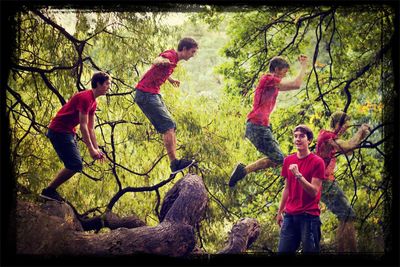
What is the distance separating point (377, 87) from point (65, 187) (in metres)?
2.90

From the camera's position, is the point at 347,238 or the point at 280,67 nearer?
the point at 347,238

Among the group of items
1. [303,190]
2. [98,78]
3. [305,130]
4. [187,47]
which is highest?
[187,47]

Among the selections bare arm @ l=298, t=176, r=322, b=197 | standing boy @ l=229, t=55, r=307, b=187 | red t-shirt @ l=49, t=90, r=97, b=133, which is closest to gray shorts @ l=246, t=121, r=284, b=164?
standing boy @ l=229, t=55, r=307, b=187

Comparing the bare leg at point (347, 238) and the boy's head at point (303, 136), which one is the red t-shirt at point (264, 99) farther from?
the bare leg at point (347, 238)

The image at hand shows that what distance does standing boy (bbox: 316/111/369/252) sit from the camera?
5051 mm

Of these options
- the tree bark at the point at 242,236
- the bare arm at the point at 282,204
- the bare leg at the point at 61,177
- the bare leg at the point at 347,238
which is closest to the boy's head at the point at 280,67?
the bare arm at the point at 282,204

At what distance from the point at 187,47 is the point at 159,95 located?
499 millimetres

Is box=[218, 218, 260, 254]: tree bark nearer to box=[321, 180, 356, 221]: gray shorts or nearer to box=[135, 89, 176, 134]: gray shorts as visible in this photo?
box=[321, 180, 356, 221]: gray shorts

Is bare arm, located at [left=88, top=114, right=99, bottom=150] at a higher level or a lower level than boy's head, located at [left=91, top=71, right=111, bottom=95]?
lower

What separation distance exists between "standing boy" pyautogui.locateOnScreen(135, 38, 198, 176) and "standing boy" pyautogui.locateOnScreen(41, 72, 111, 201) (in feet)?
1.28

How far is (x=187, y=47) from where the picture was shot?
5141 mm

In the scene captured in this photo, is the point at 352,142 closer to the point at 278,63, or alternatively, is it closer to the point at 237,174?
the point at 278,63

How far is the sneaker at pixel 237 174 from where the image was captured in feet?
17.2

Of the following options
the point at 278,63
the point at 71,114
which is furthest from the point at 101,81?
the point at 278,63
